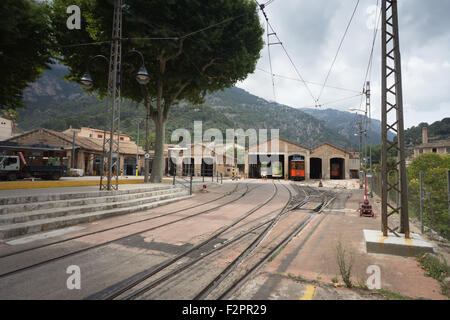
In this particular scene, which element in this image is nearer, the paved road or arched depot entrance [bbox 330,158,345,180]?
the paved road

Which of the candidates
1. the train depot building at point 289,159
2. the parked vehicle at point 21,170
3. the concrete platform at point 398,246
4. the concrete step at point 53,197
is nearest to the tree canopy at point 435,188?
the train depot building at point 289,159

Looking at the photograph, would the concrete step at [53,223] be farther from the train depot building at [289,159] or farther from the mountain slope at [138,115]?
the mountain slope at [138,115]

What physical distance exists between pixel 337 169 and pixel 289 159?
10.2m

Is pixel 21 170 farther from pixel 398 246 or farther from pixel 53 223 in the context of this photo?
pixel 398 246

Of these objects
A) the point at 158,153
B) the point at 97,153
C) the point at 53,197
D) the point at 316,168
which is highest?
the point at 97,153

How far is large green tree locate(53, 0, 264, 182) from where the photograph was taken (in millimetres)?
12836

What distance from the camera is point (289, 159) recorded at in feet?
129

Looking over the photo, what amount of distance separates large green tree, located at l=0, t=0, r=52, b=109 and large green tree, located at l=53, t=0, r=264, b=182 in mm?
2392

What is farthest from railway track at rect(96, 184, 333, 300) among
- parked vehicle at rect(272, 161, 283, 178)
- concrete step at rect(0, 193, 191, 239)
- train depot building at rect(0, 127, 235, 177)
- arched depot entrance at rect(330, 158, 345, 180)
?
arched depot entrance at rect(330, 158, 345, 180)

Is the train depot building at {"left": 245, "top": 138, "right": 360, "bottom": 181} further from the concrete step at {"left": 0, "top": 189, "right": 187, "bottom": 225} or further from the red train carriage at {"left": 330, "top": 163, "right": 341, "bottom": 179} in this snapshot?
the concrete step at {"left": 0, "top": 189, "right": 187, "bottom": 225}

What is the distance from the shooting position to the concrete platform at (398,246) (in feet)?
15.0

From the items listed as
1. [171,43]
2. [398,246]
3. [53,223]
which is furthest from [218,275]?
[171,43]
